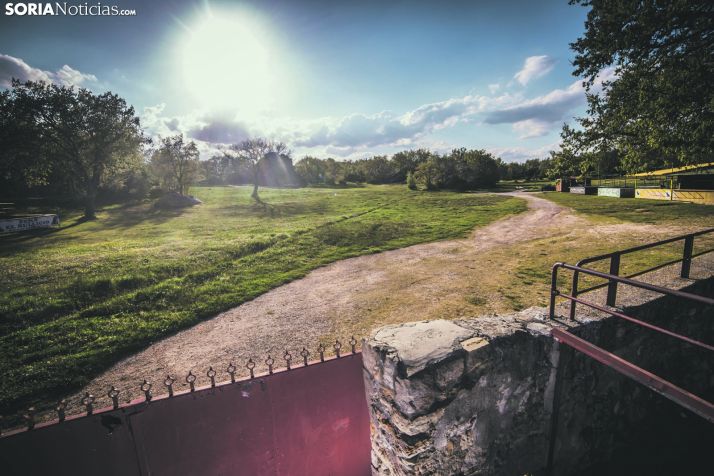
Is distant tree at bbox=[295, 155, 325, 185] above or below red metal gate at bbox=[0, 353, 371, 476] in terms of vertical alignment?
above

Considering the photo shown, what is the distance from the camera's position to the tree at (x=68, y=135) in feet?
73.3

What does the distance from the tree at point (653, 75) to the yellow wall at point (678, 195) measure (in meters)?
15.8

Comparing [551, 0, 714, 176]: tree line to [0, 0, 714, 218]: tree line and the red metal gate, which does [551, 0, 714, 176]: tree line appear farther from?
the red metal gate

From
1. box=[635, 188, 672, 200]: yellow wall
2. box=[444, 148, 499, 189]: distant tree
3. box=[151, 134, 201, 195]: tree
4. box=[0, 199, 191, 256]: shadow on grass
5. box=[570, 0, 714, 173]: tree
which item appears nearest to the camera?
box=[570, 0, 714, 173]: tree

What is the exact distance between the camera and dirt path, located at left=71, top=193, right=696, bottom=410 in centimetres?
566

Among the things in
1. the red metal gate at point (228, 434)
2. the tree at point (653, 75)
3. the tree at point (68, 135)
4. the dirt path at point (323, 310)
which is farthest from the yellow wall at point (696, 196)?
the tree at point (68, 135)

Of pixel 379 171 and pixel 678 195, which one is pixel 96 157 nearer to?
pixel 678 195

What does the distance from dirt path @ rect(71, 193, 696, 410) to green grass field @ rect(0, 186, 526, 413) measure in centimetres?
57

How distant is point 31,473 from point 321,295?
20.5ft

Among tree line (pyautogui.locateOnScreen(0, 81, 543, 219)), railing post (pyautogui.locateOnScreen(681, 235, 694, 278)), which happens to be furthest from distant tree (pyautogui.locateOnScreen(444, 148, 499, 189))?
railing post (pyautogui.locateOnScreen(681, 235, 694, 278))

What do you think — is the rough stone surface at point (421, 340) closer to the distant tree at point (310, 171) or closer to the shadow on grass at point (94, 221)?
the shadow on grass at point (94, 221)

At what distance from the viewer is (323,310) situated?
7.62 metres

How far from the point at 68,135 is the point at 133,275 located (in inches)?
893

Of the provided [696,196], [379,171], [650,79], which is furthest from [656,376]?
[379,171]
